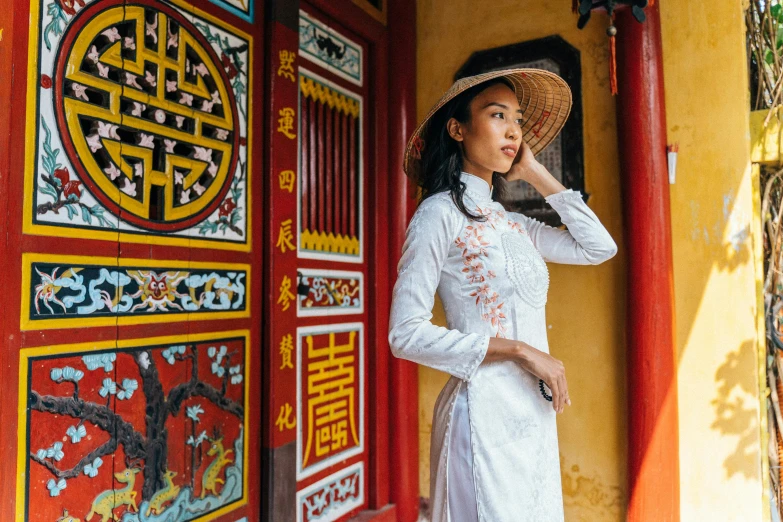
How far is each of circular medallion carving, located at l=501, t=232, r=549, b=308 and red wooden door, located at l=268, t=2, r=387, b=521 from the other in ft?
3.48

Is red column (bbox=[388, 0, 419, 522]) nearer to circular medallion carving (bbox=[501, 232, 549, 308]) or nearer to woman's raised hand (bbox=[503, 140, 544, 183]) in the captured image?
woman's raised hand (bbox=[503, 140, 544, 183])

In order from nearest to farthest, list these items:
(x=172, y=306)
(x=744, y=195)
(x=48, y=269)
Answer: (x=48, y=269)
(x=172, y=306)
(x=744, y=195)

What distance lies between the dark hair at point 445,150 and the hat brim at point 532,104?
0.03m

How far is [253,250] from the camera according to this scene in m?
2.05

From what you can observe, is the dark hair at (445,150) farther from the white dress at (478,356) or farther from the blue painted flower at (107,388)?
the blue painted flower at (107,388)

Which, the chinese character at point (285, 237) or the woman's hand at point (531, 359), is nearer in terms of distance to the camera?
the woman's hand at point (531, 359)

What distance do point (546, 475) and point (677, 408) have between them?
111 centimetres

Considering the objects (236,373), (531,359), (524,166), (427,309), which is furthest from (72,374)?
(524,166)

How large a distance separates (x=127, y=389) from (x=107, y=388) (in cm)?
7

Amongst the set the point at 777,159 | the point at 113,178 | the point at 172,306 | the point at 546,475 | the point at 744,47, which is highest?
the point at 744,47

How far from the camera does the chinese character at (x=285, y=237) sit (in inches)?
83.7

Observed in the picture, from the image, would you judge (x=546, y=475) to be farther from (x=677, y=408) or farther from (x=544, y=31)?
(x=544, y=31)

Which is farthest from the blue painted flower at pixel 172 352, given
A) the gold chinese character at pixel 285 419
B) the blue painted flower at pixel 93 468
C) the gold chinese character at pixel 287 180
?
the gold chinese character at pixel 287 180

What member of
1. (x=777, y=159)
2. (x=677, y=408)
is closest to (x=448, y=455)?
(x=677, y=408)
